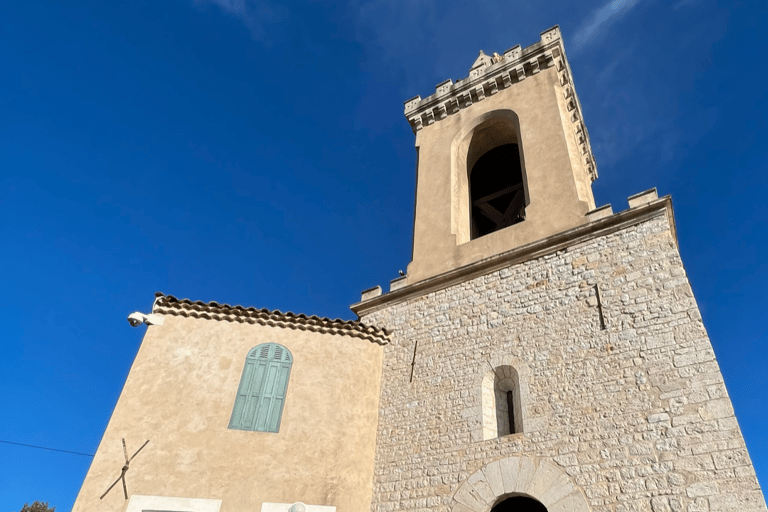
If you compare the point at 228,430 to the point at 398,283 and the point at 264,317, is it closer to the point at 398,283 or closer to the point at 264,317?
the point at 264,317

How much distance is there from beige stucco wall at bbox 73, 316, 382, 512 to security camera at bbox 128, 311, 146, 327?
0.78 feet

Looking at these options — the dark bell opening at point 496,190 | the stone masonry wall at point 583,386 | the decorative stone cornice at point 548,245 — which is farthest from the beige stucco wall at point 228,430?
the dark bell opening at point 496,190

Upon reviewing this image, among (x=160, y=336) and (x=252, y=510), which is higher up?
(x=160, y=336)

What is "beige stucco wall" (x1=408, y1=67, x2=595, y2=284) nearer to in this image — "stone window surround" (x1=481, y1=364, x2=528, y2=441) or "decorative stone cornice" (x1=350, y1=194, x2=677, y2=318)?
"decorative stone cornice" (x1=350, y1=194, x2=677, y2=318)

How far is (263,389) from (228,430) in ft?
2.74

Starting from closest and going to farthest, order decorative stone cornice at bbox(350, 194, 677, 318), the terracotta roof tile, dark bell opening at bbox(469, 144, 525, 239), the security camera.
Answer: decorative stone cornice at bbox(350, 194, 677, 318) → the security camera → the terracotta roof tile → dark bell opening at bbox(469, 144, 525, 239)

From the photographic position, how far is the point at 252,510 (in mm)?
6914

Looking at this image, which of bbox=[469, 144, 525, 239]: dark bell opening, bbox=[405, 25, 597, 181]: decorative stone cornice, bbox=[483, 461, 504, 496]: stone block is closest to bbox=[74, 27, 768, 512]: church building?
bbox=[483, 461, 504, 496]: stone block

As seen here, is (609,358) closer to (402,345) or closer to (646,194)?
(646,194)

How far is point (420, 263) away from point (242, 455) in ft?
16.5

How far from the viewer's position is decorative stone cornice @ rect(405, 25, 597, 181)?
11.6m

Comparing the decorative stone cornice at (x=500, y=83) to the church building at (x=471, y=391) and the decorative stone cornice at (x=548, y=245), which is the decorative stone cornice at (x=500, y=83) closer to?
the church building at (x=471, y=391)

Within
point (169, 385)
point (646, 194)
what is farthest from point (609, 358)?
point (169, 385)

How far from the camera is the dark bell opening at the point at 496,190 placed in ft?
37.1
